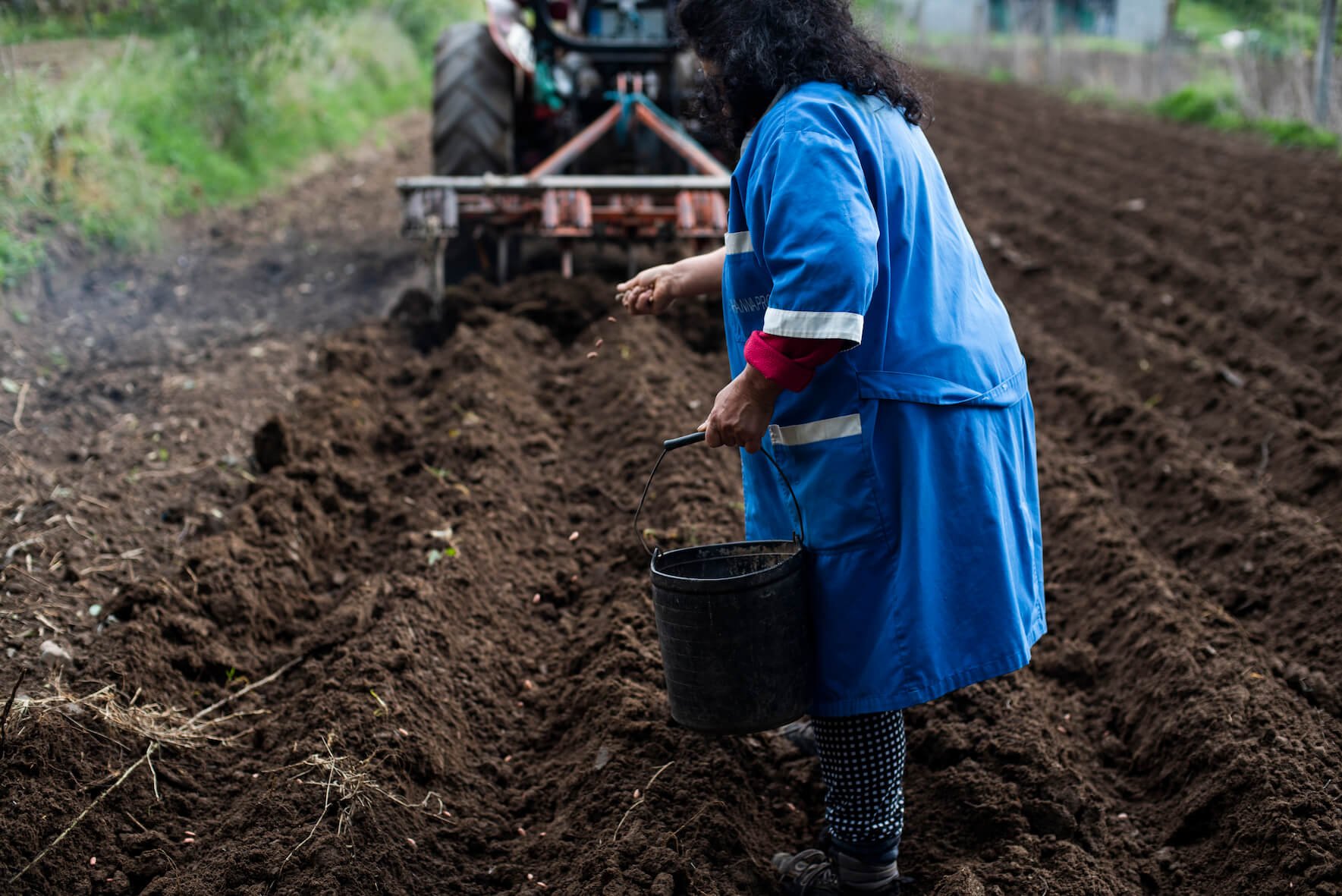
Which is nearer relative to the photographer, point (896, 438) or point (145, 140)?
point (896, 438)

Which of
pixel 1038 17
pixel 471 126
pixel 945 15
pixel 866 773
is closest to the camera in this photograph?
pixel 866 773

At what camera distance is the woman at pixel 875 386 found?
2.13 meters

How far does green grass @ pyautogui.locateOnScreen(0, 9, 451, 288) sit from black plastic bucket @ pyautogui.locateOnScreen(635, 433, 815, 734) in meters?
5.17

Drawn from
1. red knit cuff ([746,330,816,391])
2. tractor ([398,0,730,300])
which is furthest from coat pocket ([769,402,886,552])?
tractor ([398,0,730,300])

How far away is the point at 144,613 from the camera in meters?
3.37

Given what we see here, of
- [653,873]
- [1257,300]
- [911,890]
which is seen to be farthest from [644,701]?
[1257,300]

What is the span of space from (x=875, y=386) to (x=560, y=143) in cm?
590

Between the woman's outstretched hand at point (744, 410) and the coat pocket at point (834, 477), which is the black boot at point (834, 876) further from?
the woman's outstretched hand at point (744, 410)

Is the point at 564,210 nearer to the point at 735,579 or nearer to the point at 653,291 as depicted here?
the point at 653,291

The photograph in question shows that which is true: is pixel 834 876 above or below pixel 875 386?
below

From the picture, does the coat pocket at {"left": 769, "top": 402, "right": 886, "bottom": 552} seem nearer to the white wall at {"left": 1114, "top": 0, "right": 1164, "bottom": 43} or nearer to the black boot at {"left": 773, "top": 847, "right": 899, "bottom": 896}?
the black boot at {"left": 773, "top": 847, "right": 899, "bottom": 896}

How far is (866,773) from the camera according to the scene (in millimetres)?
2396

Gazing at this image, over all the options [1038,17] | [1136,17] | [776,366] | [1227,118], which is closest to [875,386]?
[776,366]

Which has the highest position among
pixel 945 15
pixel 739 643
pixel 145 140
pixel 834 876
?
pixel 945 15
